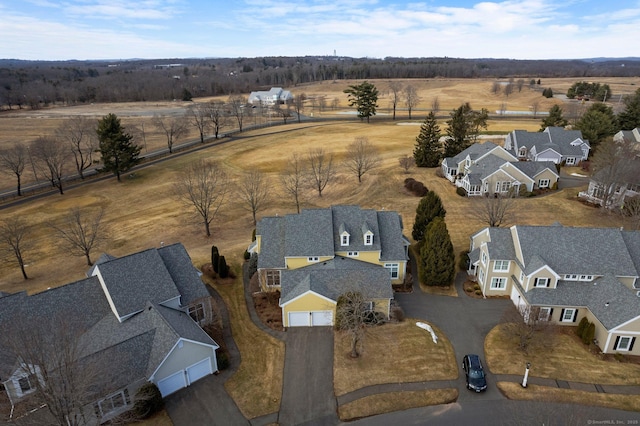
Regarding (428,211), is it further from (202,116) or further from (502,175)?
(202,116)

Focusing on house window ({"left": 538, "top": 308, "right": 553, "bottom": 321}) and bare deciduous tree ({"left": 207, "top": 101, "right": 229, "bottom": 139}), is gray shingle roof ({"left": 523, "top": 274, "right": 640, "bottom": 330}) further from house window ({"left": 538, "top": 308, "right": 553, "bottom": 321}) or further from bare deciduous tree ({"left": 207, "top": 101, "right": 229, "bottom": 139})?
bare deciduous tree ({"left": 207, "top": 101, "right": 229, "bottom": 139})

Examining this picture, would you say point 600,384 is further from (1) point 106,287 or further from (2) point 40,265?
(2) point 40,265

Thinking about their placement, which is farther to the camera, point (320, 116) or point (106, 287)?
point (320, 116)

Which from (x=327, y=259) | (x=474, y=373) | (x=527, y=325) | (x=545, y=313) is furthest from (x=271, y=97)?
(x=474, y=373)

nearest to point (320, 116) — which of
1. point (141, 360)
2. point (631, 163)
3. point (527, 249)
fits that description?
point (631, 163)

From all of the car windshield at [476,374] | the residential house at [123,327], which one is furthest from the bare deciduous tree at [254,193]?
the car windshield at [476,374]

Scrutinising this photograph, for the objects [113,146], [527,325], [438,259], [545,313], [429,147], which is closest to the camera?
[527,325]
